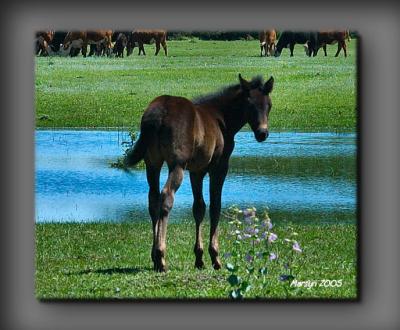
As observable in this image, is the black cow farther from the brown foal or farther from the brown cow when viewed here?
the brown foal

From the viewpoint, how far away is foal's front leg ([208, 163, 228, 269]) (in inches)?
370

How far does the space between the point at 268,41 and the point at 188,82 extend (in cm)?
69

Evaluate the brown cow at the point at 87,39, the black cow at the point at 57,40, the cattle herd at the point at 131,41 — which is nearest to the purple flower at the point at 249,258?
the cattle herd at the point at 131,41

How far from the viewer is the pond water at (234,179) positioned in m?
9.42

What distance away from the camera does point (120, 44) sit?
9508 mm

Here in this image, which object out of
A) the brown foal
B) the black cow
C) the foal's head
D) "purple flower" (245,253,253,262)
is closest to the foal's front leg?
the brown foal

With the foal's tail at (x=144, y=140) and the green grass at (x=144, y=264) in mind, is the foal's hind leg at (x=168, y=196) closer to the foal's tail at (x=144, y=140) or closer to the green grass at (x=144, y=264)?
the foal's tail at (x=144, y=140)

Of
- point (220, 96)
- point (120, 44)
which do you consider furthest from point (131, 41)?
point (220, 96)

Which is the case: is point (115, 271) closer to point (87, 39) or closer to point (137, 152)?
point (137, 152)

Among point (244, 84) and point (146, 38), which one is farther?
point (146, 38)
